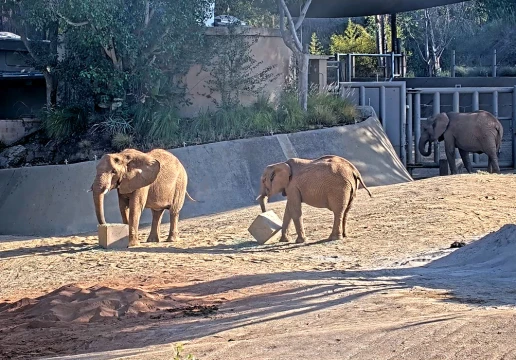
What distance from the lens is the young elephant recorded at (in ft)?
46.6

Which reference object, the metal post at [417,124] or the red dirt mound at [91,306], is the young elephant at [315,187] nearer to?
the red dirt mound at [91,306]

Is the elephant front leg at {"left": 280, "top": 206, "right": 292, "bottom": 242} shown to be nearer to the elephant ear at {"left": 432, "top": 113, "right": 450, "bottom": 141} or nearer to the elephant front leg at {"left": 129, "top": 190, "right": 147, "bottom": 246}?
the elephant front leg at {"left": 129, "top": 190, "right": 147, "bottom": 246}

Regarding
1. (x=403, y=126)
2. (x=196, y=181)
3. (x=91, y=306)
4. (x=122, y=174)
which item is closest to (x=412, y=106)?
(x=403, y=126)

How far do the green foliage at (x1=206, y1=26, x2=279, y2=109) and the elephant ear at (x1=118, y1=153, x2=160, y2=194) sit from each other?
8855mm

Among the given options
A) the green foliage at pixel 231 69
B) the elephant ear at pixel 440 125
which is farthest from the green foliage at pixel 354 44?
the green foliage at pixel 231 69

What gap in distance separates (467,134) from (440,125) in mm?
742

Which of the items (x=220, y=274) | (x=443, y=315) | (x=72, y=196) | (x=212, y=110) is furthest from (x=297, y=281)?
(x=212, y=110)

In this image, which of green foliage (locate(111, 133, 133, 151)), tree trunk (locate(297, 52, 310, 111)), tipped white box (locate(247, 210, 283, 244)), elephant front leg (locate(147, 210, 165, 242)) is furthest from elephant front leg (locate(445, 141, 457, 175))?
elephant front leg (locate(147, 210, 165, 242))

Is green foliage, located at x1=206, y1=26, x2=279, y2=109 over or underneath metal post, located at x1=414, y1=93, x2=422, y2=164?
over

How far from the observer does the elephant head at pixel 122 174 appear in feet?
44.9

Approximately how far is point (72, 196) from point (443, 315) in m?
12.2

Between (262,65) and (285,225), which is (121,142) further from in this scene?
(285,225)

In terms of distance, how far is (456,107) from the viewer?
2741 centimetres

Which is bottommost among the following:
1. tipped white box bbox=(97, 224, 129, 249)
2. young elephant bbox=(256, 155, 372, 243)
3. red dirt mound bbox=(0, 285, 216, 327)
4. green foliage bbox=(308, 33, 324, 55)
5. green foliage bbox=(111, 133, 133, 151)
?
red dirt mound bbox=(0, 285, 216, 327)
